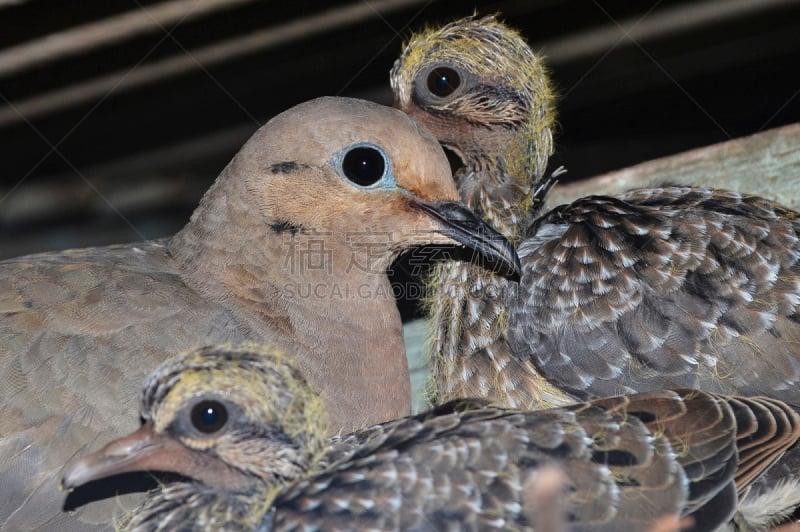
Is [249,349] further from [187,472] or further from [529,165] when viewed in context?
[529,165]

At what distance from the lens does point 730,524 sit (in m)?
2.90

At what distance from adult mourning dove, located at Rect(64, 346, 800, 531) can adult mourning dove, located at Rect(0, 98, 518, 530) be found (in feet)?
1.61

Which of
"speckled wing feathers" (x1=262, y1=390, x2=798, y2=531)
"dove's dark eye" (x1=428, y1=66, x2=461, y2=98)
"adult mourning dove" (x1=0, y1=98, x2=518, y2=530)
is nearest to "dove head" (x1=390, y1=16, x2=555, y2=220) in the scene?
"dove's dark eye" (x1=428, y1=66, x2=461, y2=98)

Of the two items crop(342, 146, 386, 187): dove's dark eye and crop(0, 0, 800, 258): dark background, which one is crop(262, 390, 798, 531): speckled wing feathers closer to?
crop(342, 146, 386, 187): dove's dark eye

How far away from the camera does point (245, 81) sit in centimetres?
491

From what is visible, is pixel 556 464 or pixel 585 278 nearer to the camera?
pixel 556 464

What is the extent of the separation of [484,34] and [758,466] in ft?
5.71

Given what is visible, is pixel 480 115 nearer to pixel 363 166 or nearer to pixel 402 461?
pixel 363 166

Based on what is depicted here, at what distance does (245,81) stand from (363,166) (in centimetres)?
187

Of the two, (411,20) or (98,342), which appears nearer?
(98,342)

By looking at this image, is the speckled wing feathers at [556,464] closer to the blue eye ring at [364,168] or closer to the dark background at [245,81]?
the blue eye ring at [364,168]

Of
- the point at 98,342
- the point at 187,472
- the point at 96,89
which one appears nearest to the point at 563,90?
the point at 96,89

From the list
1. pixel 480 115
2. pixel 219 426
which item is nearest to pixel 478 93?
pixel 480 115

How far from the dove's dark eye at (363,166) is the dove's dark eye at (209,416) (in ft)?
3.18
